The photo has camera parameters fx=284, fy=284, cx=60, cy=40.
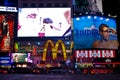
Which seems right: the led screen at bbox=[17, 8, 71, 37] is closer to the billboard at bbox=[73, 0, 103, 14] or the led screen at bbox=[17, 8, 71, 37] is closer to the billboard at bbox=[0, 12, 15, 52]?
the billboard at bbox=[0, 12, 15, 52]

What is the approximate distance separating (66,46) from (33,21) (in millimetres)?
11554

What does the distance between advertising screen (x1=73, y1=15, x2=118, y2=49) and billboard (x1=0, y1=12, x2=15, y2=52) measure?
56.9ft

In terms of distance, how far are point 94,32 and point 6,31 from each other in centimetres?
2418

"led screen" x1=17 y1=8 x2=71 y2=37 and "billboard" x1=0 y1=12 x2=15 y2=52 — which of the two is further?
"led screen" x1=17 y1=8 x2=71 y2=37

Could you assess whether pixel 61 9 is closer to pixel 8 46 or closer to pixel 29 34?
pixel 29 34

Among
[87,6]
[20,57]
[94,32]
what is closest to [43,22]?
[20,57]

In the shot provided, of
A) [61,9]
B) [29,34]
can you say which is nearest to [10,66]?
[29,34]

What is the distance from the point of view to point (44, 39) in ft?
257

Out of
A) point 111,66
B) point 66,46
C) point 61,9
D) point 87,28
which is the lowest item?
point 111,66

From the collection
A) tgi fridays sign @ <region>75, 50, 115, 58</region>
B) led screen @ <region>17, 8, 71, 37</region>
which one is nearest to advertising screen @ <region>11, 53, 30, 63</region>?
led screen @ <region>17, 8, 71, 37</region>

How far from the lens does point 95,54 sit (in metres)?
75.6

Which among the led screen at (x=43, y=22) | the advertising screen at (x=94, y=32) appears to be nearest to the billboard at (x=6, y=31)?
the led screen at (x=43, y=22)

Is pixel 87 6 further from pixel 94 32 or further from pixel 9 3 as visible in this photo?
pixel 9 3

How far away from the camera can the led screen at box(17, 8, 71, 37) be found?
78.1 m
